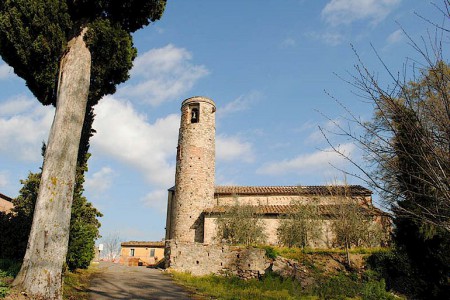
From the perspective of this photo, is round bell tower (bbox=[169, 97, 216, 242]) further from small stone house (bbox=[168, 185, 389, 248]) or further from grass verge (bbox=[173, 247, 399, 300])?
grass verge (bbox=[173, 247, 399, 300])

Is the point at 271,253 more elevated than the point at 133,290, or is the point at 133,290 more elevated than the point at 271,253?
the point at 271,253

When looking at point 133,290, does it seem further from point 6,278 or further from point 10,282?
point 10,282

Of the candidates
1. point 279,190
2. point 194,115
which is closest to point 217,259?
point 279,190

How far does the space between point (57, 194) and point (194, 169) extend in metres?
18.7

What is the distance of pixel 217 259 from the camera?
18219mm

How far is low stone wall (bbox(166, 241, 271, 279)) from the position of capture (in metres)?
17.3

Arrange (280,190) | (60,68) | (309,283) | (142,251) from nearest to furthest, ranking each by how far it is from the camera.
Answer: (60,68), (309,283), (280,190), (142,251)

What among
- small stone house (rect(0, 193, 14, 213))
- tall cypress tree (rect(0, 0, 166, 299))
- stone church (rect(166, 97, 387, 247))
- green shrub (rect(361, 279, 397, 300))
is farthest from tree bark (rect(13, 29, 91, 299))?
small stone house (rect(0, 193, 14, 213))

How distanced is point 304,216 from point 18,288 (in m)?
18.6

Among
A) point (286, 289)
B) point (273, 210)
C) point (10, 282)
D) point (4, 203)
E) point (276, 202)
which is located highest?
point (276, 202)

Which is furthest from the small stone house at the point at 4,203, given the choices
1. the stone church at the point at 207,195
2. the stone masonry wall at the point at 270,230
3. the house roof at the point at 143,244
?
the stone masonry wall at the point at 270,230

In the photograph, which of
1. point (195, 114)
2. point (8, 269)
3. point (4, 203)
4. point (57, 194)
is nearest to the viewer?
point (57, 194)

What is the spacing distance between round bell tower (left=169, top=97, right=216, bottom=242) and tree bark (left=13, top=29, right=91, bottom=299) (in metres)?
17.6

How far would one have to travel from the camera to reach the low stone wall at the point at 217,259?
1730 centimetres
